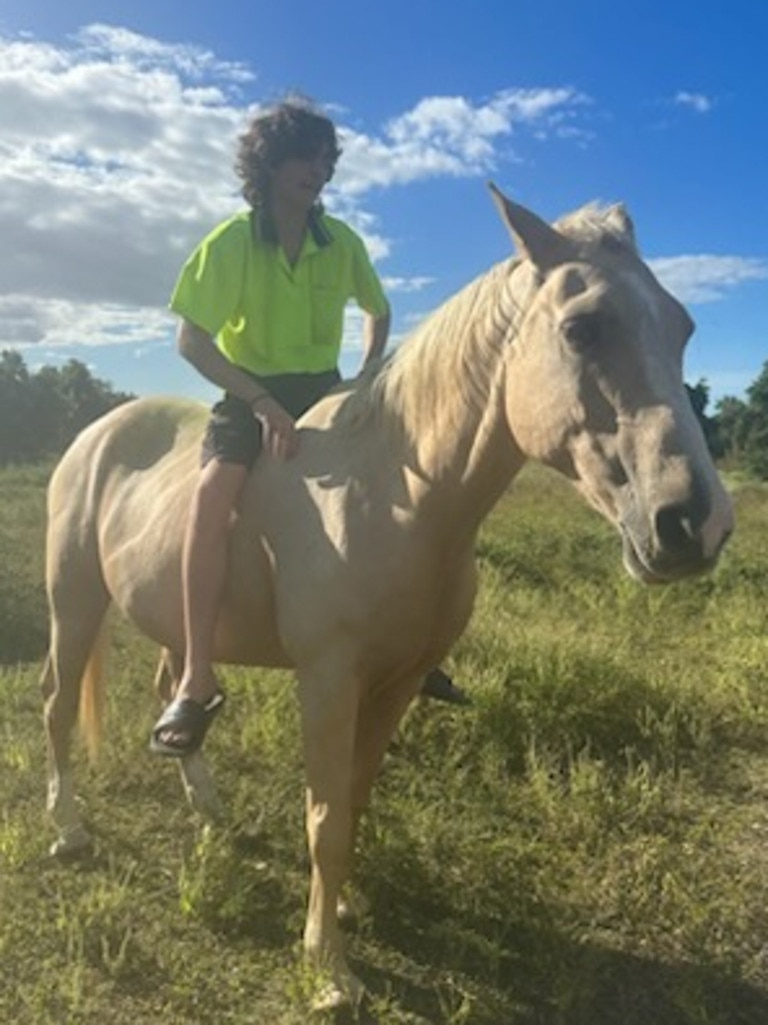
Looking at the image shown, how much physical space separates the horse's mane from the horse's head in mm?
16

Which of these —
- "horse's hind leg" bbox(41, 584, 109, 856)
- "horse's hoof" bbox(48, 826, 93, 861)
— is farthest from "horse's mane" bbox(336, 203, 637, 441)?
"horse's hoof" bbox(48, 826, 93, 861)

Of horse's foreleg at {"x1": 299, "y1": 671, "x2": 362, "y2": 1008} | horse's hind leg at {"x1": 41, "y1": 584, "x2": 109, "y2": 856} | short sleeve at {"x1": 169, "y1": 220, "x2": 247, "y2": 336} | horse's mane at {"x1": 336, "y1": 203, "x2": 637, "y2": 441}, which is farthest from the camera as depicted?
horse's hind leg at {"x1": 41, "y1": 584, "x2": 109, "y2": 856}

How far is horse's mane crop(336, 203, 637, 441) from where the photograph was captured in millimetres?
2354

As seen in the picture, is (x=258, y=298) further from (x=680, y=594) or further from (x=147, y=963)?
(x=680, y=594)

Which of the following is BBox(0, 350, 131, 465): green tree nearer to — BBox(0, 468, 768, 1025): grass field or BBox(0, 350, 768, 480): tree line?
BBox(0, 350, 768, 480): tree line

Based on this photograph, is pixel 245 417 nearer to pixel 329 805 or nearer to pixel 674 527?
pixel 329 805

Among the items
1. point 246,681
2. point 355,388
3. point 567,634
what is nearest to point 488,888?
point 355,388

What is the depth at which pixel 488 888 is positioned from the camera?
338 centimetres

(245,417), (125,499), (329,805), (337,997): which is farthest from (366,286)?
(337,997)

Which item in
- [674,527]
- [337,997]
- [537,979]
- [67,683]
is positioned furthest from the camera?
[67,683]

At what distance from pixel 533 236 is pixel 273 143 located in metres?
1.24

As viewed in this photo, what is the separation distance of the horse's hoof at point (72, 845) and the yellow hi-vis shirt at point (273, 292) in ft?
6.67

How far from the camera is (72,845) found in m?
3.68

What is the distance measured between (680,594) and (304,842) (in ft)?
17.1
